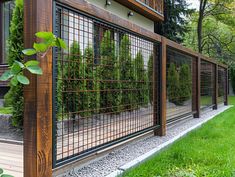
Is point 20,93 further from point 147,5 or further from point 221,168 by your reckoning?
point 147,5

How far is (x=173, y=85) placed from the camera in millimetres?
5254

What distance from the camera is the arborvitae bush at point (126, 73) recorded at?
3.49 meters

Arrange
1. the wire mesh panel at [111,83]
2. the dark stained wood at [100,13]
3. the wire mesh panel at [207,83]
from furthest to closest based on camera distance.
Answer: the wire mesh panel at [207,83], the wire mesh panel at [111,83], the dark stained wood at [100,13]

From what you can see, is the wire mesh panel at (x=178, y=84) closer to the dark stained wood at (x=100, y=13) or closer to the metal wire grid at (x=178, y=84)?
the metal wire grid at (x=178, y=84)

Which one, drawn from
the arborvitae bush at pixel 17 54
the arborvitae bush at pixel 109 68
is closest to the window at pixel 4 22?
the arborvitae bush at pixel 17 54

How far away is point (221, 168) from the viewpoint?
9.14 ft

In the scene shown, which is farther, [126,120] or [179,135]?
[179,135]

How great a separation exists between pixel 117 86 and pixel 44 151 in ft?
6.44

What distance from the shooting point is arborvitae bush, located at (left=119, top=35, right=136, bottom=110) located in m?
3.49

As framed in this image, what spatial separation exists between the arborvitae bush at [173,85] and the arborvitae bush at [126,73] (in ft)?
4.54

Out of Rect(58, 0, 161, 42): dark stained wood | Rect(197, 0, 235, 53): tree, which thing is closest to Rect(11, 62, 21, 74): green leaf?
Rect(58, 0, 161, 42): dark stained wood

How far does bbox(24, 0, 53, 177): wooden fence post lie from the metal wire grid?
10.3 ft

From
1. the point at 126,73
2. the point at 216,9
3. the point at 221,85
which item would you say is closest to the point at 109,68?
the point at 126,73

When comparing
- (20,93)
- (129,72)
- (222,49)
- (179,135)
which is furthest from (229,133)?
(222,49)
